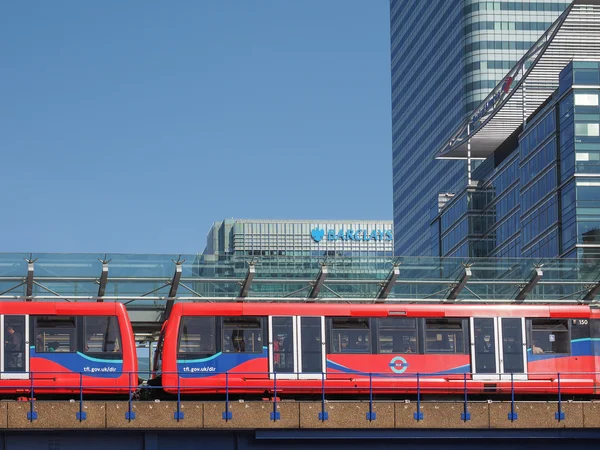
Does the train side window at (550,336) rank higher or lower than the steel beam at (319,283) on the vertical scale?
lower

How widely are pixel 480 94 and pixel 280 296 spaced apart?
111 meters

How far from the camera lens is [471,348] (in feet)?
122

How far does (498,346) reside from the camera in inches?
1471

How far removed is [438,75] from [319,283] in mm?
125189

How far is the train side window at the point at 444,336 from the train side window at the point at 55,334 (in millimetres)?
10283

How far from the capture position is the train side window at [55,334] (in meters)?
35.2

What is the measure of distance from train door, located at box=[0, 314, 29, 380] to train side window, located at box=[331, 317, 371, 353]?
8.68 metres

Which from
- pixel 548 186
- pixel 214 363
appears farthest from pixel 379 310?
pixel 548 186

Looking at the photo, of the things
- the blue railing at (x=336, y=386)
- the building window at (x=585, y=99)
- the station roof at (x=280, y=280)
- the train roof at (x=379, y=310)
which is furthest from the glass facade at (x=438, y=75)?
the blue railing at (x=336, y=386)

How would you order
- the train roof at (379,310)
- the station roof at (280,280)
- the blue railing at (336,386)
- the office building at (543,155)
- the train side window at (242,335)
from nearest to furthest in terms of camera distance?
the blue railing at (336,386) < the train side window at (242,335) < the train roof at (379,310) < the station roof at (280,280) < the office building at (543,155)

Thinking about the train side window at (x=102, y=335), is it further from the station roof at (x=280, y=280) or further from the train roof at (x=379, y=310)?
the station roof at (x=280, y=280)

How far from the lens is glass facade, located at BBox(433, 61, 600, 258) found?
79.7 meters

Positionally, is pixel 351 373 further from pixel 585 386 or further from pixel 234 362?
pixel 585 386

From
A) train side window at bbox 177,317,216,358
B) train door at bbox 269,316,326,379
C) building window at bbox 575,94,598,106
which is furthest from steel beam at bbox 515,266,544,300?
building window at bbox 575,94,598,106
